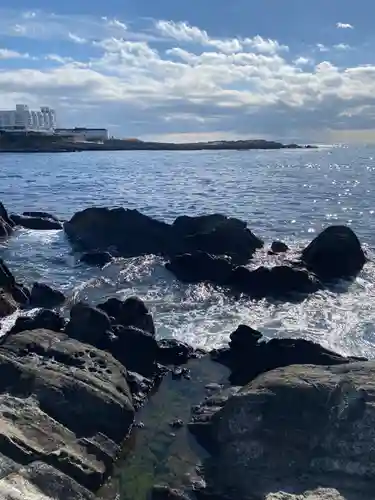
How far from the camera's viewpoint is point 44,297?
2320 cm

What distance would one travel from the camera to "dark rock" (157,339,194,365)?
17359 millimetres

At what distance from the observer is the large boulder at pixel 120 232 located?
3281cm

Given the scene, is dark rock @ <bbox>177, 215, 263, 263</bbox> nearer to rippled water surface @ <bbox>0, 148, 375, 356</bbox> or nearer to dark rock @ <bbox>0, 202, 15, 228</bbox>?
rippled water surface @ <bbox>0, 148, 375, 356</bbox>

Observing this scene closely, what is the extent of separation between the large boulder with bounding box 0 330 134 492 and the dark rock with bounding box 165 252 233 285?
39.3 ft

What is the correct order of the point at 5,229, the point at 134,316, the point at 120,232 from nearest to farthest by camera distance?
the point at 134,316 < the point at 120,232 < the point at 5,229

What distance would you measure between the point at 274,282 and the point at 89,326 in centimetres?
1006

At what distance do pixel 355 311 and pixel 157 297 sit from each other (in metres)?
7.78

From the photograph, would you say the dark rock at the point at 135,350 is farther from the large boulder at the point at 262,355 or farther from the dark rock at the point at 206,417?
the dark rock at the point at 206,417

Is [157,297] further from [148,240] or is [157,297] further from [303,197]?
[303,197]

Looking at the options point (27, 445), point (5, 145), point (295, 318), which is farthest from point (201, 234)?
point (5, 145)

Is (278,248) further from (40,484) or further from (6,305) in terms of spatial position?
(40,484)

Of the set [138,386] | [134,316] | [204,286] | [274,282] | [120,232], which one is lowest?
[138,386]

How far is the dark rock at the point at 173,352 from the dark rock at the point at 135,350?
294 mm

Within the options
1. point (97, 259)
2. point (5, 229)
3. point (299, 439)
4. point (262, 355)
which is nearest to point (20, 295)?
point (97, 259)
